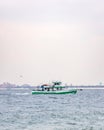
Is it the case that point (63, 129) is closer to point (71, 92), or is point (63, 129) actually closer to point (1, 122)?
point (1, 122)

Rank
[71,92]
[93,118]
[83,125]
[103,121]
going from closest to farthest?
[83,125] < [103,121] < [93,118] < [71,92]

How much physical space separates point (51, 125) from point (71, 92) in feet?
440

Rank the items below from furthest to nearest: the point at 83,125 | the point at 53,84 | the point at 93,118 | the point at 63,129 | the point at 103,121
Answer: the point at 53,84, the point at 93,118, the point at 103,121, the point at 83,125, the point at 63,129

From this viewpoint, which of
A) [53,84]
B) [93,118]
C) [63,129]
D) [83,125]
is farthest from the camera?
[53,84]

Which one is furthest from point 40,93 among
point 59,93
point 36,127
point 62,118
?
point 36,127

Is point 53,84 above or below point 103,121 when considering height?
above

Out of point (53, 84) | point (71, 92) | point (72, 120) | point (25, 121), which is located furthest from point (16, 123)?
point (71, 92)

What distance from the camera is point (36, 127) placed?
6075cm

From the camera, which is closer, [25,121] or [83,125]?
[83,125]

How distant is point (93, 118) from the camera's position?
2810 inches

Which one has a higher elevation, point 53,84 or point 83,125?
point 53,84

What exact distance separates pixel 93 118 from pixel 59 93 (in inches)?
4624

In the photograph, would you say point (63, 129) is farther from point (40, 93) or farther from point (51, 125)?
point (40, 93)

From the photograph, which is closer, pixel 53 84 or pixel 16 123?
pixel 16 123
